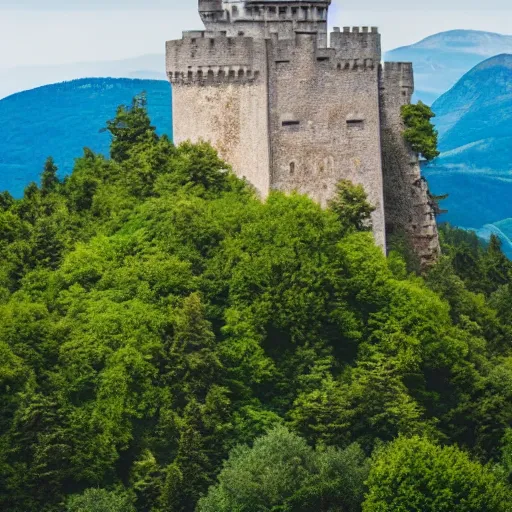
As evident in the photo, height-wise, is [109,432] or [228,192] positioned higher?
[228,192]

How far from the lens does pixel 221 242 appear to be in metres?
85.9

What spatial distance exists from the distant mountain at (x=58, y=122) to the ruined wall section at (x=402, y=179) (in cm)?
6731

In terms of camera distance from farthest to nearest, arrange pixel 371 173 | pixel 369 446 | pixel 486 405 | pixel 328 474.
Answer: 1. pixel 371 173
2. pixel 486 405
3. pixel 369 446
4. pixel 328 474

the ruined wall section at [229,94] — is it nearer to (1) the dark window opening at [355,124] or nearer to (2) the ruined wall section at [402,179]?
(1) the dark window opening at [355,124]

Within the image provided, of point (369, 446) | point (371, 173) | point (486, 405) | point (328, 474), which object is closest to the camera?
point (328, 474)

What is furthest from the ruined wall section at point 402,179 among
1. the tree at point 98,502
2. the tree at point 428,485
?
the tree at point 98,502

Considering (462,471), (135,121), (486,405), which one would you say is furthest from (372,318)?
(135,121)

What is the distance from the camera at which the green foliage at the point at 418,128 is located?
9725 cm

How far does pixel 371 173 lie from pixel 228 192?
8312mm

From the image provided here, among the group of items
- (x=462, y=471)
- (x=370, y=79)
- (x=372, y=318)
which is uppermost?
(x=370, y=79)

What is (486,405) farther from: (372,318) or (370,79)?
(370,79)

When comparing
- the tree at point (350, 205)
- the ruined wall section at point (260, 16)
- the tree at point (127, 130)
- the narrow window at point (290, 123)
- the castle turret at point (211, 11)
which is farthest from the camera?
the castle turret at point (211, 11)

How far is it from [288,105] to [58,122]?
93115 millimetres

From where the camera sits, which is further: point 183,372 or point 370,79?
point 370,79
